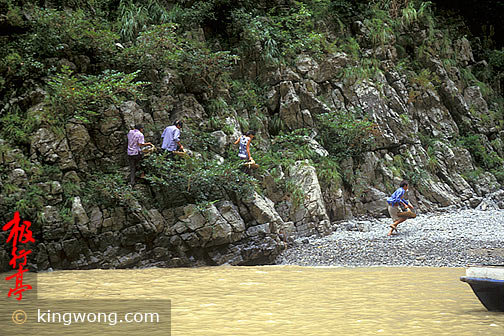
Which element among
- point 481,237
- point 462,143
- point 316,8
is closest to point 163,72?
point 316,8

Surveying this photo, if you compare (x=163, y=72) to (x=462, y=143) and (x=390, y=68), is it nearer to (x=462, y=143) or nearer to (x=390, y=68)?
(x=390, y=68)

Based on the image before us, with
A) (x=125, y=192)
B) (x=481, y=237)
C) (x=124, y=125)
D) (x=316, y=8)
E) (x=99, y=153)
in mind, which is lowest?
(x=481, y=237)

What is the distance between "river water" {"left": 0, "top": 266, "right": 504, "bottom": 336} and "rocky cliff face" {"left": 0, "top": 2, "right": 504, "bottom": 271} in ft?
2.90

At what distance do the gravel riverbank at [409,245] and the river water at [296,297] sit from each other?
816mm

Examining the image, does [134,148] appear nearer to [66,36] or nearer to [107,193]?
[107,193]

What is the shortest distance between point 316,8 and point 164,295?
15361 mm

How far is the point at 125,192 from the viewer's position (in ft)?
35.1

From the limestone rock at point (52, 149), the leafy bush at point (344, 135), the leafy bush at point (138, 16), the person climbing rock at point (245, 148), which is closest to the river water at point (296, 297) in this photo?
the limestone rock at point (52, 149)

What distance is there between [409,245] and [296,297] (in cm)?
577

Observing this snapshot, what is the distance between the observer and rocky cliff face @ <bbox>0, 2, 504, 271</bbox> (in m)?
10.3

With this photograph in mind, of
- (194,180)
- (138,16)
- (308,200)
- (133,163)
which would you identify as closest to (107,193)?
(133,163)

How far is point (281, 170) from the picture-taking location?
14.5 metres

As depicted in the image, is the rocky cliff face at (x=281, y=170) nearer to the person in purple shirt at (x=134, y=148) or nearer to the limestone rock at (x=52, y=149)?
the limestone rock at (x=52, y=149)

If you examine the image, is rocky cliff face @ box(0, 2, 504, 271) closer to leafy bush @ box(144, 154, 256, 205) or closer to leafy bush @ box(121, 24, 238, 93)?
leafy bush @ box(144, 154, 256, 205)
